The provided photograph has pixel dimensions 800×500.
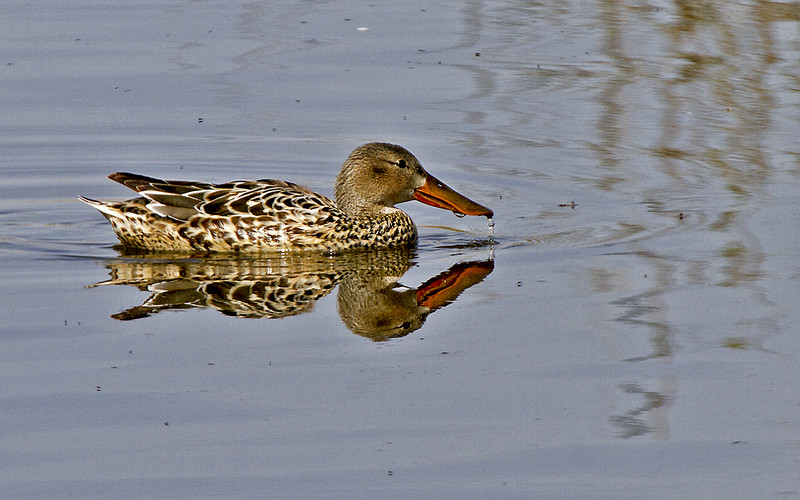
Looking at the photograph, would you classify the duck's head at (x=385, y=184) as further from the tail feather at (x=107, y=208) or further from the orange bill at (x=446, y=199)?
the tail feather at (x=107, y=208)

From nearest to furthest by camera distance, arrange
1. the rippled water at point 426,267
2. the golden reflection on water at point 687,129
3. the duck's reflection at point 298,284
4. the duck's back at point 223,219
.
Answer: the rippled water at point 426,267 < the duck's reflection at point 298,284 < the golden reflection on water at point 687,129 < the duck's back at point 223,219

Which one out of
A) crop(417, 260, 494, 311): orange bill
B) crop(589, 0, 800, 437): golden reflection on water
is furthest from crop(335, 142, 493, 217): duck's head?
crop(589, 0, 800, 437): golden reflection on water

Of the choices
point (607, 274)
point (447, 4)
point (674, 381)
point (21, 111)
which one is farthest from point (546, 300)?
point (447, 4)

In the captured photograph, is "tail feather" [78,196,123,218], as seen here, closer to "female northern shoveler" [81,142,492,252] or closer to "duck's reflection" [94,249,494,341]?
"female northern shoveler" [81,142,492,252]

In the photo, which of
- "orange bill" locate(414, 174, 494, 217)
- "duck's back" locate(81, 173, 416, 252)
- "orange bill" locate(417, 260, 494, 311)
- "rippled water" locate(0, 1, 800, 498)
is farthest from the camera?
"orange bill" locate(414, 174, 494, 217)

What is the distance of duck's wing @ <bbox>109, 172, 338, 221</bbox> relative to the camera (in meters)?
8.94

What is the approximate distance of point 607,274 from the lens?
7988 millimetres

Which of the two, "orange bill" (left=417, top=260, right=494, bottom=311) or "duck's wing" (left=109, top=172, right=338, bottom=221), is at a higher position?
"duck's wing" (left=109, top=172, right=338, bottom=221)

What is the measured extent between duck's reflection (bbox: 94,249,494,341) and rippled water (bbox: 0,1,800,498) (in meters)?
0.03

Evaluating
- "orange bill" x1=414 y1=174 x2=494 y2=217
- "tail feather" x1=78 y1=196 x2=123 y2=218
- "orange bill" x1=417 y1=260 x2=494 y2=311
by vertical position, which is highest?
"tail feather" x1=78 y1=196 x2=123 y2=218

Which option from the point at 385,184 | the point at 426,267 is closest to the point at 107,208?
the point at 385,184

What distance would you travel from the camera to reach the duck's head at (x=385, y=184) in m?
9.32

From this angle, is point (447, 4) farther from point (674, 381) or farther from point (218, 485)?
point (218, 485)

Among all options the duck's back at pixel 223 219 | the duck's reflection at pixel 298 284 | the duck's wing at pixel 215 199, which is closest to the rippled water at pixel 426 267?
the duck's reflection at pixel 298 284
